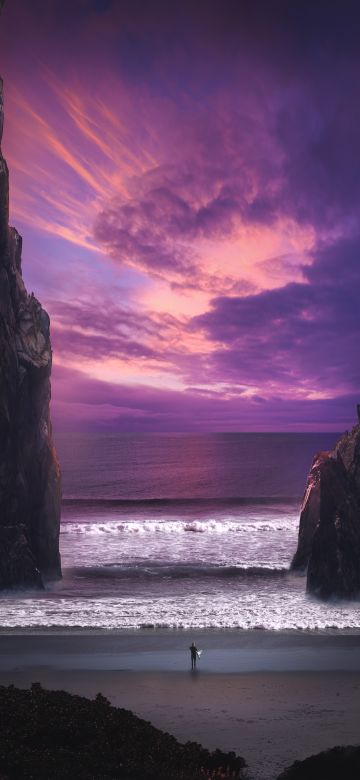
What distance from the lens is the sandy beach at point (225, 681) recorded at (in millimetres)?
20328

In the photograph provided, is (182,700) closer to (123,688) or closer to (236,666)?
(123,688)

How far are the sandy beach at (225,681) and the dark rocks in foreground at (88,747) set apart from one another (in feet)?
8.01

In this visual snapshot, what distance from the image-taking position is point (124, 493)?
109 meters

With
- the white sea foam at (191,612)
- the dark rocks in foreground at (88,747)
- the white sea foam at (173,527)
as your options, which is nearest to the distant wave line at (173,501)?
the white sea foam at (173,527)

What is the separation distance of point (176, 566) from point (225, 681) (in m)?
26.3

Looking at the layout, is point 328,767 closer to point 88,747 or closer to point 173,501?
point 88,747

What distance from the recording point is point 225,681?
25.2 meters

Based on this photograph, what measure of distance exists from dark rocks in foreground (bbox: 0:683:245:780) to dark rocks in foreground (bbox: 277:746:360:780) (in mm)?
1824

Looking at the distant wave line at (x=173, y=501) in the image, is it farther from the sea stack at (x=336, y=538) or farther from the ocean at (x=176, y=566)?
the sea stack at (x=336, y=538)

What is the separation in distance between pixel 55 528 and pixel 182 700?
84.9ft

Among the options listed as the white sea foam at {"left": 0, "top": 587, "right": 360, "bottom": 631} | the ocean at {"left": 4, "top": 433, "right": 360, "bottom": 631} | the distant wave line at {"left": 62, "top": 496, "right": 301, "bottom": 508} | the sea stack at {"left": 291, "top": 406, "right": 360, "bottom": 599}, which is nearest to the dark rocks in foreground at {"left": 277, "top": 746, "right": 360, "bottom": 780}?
the white sea foam at {"left": 0, "top": 587, "right": 360, "bottom": 631}

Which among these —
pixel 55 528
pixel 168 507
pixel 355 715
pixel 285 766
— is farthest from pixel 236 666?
pixel 168 507

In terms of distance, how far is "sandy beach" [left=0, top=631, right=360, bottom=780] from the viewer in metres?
20.3

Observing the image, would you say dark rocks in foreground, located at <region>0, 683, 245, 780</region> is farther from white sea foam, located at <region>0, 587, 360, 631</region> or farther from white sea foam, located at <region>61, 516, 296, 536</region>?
white sea foam, located at <region>61, 516, 296, 536</region>
